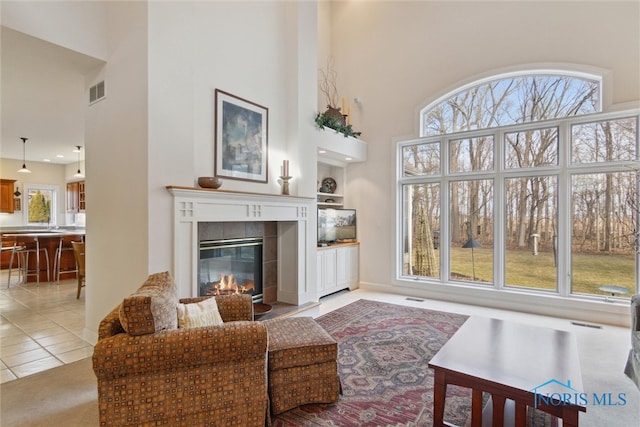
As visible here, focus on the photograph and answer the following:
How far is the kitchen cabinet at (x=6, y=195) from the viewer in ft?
28.4

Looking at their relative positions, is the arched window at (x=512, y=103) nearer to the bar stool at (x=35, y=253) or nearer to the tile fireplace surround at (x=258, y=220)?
the tile fireplace surround at (x=258, y=220)

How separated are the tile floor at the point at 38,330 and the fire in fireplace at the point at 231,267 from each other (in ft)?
4.24

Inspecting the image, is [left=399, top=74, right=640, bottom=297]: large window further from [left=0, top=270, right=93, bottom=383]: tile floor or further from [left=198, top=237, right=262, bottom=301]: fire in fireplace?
[left=0, top=270, right=93, bottom=383]: tile floor

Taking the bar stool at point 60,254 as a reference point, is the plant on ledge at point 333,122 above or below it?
above

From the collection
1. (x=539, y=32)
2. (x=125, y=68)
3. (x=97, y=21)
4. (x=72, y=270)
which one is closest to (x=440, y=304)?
(x=539, y=32)

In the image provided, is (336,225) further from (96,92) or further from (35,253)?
(35,253)

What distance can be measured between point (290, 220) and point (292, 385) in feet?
7.88

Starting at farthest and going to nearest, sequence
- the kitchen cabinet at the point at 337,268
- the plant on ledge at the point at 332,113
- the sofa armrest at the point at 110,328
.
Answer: the kitchen cabinet at the point at 337,268
the plant on ledge at the point at 332,113
the sofa armrest at the point at 110,328

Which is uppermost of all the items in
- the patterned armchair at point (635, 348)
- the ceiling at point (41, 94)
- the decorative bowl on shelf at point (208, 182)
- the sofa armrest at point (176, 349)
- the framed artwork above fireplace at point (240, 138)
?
the ceiling at point (41, 94)

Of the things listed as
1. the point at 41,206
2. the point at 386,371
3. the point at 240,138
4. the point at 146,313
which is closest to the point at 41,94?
the point at 240,138

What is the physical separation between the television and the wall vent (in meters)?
3.31

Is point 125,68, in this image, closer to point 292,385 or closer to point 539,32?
point 292,385

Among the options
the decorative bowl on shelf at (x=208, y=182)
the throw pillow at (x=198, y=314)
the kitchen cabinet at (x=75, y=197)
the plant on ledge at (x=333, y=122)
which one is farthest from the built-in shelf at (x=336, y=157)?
the kitchen cabinet at (x=75, y=197)

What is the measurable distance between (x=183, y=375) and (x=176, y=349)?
0.18 m
